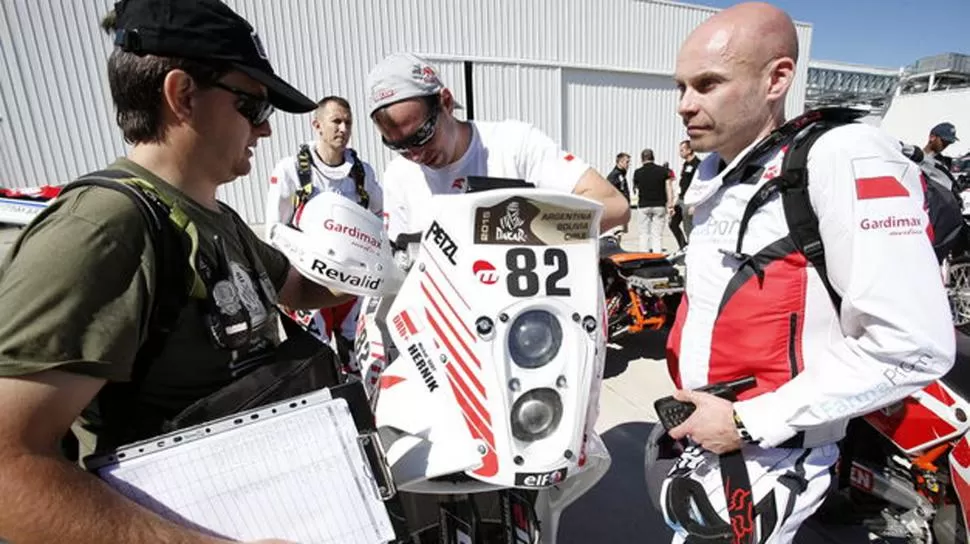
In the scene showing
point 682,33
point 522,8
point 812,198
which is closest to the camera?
point 812,198

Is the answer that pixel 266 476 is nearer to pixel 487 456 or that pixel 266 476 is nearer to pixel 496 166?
pixel 487 456

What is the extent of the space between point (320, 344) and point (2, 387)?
67 cm

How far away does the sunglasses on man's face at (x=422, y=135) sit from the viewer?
2010mm

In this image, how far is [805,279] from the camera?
1373 mm

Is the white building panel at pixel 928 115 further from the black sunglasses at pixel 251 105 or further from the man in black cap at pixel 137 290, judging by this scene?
the man in black cap at pixel 137 290

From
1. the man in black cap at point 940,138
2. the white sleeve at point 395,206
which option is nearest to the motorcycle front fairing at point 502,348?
the white sleeve at point 395,206

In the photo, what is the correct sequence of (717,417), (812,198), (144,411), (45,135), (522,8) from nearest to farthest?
(144,411) → (812,198) → (717,417) → (45,135) → (522,8)

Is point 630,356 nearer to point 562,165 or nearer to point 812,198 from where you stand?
point 562,165

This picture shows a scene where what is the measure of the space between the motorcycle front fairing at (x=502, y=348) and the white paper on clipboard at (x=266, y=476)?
0.66 ft

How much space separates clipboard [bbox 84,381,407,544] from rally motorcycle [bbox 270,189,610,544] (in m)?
0.18

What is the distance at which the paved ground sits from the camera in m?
2.70

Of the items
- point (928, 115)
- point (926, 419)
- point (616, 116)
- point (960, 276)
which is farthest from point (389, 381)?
point (928, 115)

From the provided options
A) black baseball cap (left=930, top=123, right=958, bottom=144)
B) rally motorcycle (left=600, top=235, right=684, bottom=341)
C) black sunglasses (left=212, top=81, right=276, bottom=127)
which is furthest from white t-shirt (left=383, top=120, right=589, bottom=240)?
black baseball cap (left=930, top=123, right=958, bottom=144)

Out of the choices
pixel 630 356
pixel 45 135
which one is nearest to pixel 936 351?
pixel 630 356
